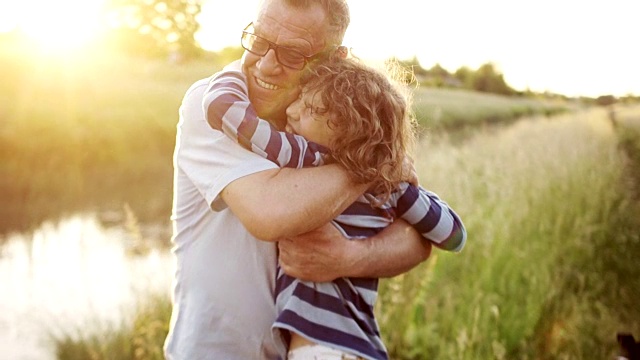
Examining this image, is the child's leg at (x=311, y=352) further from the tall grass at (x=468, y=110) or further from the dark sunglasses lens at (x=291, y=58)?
the tall grass at (x=468, y=110)

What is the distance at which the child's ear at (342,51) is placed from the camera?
1943mm

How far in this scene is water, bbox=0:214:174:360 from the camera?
4.89m

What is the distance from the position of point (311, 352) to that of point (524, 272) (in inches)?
128

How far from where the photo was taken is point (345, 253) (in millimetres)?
1797

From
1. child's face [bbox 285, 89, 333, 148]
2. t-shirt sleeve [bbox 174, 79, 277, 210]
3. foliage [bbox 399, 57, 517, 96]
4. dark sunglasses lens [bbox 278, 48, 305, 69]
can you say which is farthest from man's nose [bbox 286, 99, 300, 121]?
foliage [bbox 399, 57, 517, 96]

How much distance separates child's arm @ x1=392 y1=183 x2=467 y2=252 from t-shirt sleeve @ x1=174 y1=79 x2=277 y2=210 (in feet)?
1.40

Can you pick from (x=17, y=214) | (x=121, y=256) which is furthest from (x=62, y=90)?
(x=121, y=256)

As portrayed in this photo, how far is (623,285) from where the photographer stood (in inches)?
205

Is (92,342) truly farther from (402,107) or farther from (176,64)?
(176,64)

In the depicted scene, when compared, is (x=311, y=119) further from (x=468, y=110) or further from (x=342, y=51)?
(x=468, y=110)

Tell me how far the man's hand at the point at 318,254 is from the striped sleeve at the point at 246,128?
0.19 metres

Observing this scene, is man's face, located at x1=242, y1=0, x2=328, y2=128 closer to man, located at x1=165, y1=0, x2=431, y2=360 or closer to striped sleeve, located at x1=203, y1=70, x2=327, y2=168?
man, located at x1=165, y1=0, x2=431, y2=360

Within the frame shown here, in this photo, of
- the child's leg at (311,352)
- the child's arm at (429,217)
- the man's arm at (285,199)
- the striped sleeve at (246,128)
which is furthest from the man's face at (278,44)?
the child's leg at (311,352)

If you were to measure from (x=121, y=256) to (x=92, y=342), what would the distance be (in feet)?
10.4
